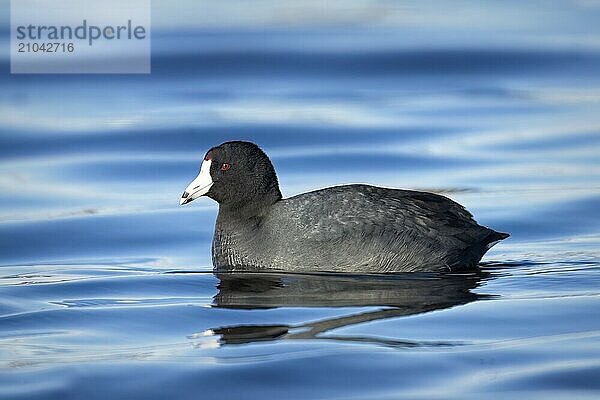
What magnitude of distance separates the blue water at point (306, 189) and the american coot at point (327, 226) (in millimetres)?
191

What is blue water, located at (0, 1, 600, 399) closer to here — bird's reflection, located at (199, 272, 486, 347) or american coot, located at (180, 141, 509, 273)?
bird's reflection, located at (199, 272, 486, 347)

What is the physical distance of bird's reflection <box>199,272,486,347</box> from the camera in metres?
7.96

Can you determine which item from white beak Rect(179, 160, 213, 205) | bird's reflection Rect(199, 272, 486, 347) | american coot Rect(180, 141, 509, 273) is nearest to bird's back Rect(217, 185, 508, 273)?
american coot Rect(180, 141, 509, 273)

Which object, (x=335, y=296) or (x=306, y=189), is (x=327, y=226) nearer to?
(x=335, y=296)

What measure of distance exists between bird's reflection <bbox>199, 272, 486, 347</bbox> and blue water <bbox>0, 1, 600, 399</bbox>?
0.10ft

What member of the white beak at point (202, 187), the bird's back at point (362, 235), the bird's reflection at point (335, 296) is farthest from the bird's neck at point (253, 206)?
the bird's reflection at point (335, 296)

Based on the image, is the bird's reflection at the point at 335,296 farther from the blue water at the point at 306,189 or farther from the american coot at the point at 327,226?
the american coot at the point at 327,226

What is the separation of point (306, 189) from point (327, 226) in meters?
3.31

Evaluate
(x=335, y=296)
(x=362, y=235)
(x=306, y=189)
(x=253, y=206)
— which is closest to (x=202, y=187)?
(x=253, y=206)

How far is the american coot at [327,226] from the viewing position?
9.67 meters

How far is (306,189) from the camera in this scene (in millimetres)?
12961

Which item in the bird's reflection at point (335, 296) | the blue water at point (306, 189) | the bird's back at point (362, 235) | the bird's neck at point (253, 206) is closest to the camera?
the blue water at point (306, 189)

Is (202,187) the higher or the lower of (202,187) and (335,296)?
the higher

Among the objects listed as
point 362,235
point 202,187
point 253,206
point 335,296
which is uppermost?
Result: point 202,187
